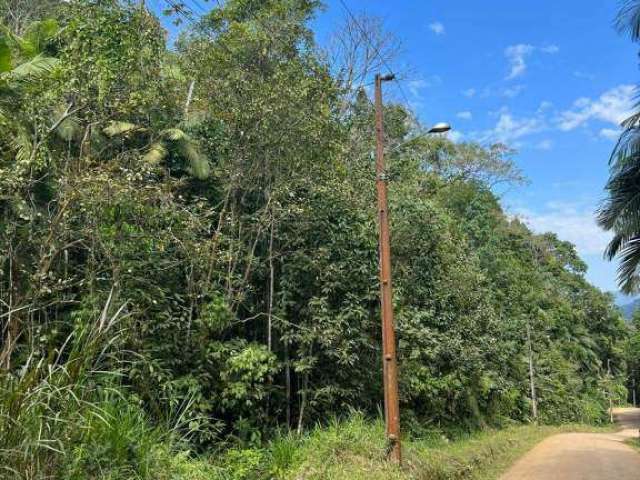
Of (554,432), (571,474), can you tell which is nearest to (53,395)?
(571,474)

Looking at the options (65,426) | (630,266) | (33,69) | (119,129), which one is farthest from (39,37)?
(630,266)

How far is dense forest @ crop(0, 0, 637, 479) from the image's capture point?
5485 mm

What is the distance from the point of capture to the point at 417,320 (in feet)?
42.2

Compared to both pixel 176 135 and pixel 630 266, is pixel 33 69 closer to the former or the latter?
pixel 176 135

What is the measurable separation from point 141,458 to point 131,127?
6338 millimetres

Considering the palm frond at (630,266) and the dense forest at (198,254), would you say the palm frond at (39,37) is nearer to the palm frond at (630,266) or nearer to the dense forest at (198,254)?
the dense forest at (198,254)

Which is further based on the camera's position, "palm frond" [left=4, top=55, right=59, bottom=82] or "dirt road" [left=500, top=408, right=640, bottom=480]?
"dirt road" [left=500, top=408, right=640, bottom=480]

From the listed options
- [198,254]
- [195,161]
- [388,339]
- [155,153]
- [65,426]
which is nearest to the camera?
[65,426]

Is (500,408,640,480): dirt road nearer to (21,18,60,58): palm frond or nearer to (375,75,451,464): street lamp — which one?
(375,75,451,464): street lamp

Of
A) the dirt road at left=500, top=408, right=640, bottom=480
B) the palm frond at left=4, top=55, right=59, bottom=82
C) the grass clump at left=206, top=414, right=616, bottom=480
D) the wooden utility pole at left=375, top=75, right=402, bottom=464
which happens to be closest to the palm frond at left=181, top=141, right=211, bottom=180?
the palm frond at left=4, top=55, right=59, bottom=82

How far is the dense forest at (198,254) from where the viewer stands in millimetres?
5485

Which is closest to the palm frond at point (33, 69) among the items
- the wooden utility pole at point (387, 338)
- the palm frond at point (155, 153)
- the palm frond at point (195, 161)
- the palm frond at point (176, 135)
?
the palm frond at point (155, 153)

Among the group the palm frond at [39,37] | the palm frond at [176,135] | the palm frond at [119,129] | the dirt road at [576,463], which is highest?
the palm frond at [39,37]

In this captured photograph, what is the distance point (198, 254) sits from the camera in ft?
30.8
